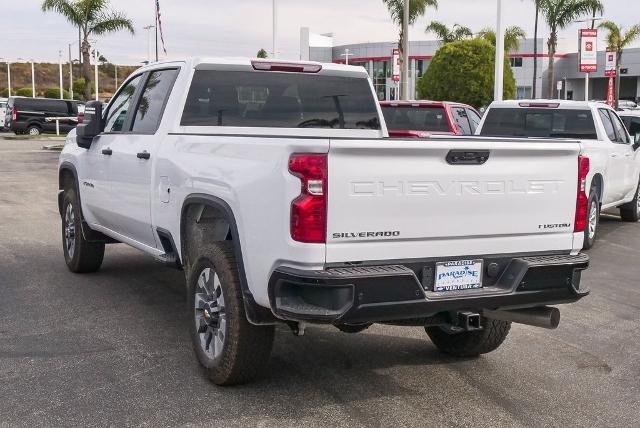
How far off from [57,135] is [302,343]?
122 feet

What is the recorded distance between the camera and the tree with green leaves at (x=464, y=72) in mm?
46406

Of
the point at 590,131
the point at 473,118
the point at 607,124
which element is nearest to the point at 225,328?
the point at 590,131

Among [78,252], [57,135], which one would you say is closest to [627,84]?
[57,135]

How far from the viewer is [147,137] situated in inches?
241

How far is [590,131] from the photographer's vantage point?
36.8 feet

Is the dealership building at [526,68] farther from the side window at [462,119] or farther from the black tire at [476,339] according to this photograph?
the black tire at [476,339]

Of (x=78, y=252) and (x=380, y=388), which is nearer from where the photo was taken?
(x=380, y=388)

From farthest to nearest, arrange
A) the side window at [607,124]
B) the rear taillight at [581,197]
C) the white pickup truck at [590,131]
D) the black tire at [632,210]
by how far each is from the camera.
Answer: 1. the black tire at [632,210]
2. the side window at [607,124]
3. the white pickup truck at [590,131]
4. the rear taillight at [581,197]

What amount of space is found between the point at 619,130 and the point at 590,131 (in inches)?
43.6

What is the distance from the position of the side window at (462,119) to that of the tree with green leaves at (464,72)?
3228 cm

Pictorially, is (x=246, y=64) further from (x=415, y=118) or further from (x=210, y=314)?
(x=415, y=118)

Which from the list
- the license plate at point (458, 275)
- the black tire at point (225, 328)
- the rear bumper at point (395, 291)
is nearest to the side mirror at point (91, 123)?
the black tire at point (225, 328)

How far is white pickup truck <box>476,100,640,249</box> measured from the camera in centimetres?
1063

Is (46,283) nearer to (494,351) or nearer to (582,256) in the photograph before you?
(494,351)
